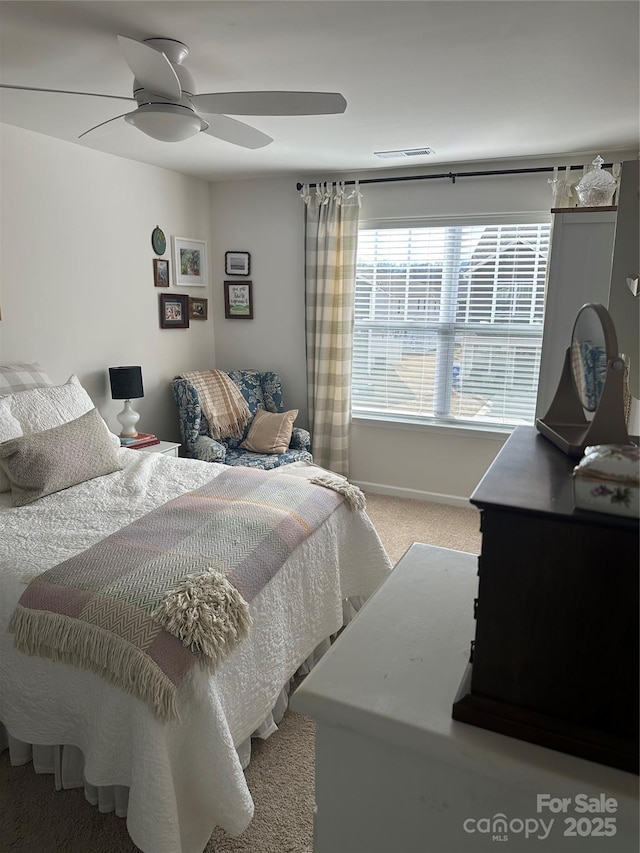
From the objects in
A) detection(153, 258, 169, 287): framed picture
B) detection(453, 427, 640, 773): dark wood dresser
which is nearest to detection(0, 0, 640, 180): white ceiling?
detection(153, 258, 169, 287): framed picture

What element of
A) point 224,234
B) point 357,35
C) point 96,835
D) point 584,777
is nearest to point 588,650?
point 584,777

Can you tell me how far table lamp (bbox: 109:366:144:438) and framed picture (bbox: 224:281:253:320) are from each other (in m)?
1.27

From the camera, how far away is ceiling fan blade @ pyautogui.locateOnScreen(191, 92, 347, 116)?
191 cm

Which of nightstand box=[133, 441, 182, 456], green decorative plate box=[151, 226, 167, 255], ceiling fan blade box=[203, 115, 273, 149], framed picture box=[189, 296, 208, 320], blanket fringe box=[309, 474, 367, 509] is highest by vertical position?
ceiling fan blade box=[203, 115, 273, 149]

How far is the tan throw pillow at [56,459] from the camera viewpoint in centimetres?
242

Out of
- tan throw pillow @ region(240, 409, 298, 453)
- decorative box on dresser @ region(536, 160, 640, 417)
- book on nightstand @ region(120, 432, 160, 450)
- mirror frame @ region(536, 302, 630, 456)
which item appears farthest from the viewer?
tan throw pillow @ region(240, 409, 298, 453)

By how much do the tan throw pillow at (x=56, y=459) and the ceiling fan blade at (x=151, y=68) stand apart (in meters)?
1.50

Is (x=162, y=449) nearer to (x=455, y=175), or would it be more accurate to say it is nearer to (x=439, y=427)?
→ (x=439, y=427)

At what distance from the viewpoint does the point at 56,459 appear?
2502 millimetres

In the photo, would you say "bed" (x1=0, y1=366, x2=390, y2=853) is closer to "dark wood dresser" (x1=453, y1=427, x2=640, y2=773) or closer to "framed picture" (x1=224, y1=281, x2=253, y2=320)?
"dark wood dresser" (x1=453, y1=427, x2=640, y2=773)

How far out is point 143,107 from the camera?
1998 millimetres

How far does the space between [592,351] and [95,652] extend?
4.66ft

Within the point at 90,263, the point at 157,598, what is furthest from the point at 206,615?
the point at 90,263

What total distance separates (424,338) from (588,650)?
3.81 metres
